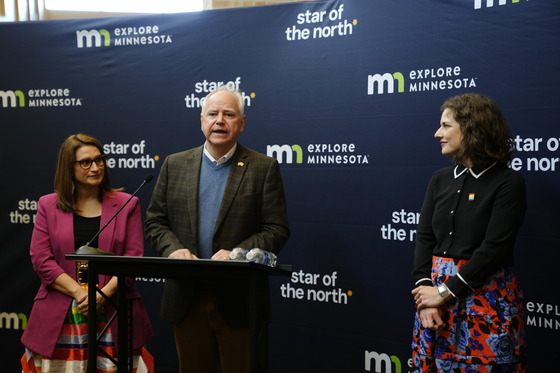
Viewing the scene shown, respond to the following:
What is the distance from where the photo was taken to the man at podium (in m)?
2.54

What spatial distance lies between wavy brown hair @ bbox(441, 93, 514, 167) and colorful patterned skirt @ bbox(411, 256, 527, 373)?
438mm

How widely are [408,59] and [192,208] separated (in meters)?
1.56

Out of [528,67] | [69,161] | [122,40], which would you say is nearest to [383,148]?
[528,67]

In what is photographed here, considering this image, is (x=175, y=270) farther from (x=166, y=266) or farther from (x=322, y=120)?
(x=322, y=120)

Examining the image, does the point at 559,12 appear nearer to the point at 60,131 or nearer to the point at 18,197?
the point at 60,131

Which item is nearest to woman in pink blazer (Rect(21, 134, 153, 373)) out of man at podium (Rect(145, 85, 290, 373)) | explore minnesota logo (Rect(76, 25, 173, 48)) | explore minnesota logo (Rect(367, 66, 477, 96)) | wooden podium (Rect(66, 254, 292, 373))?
man at podium (Rect(145, 85, 290, 373))

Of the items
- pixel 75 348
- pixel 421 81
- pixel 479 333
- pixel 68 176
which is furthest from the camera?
pixel 421 81

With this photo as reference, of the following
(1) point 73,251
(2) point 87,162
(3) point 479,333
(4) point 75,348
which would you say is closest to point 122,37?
(2) point 87,162

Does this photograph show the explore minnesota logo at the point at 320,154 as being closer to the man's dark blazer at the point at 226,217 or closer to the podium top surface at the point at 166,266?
the man's dark blazer at the point at 226,217

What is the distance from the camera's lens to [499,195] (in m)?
2.38

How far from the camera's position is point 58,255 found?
2912 mm

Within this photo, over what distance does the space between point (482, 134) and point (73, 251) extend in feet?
6.36

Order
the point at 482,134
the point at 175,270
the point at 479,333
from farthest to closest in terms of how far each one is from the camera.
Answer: the point at 482,134 → the point at 479,333 → the point at 175,270

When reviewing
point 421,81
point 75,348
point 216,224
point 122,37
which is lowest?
point 75,348
